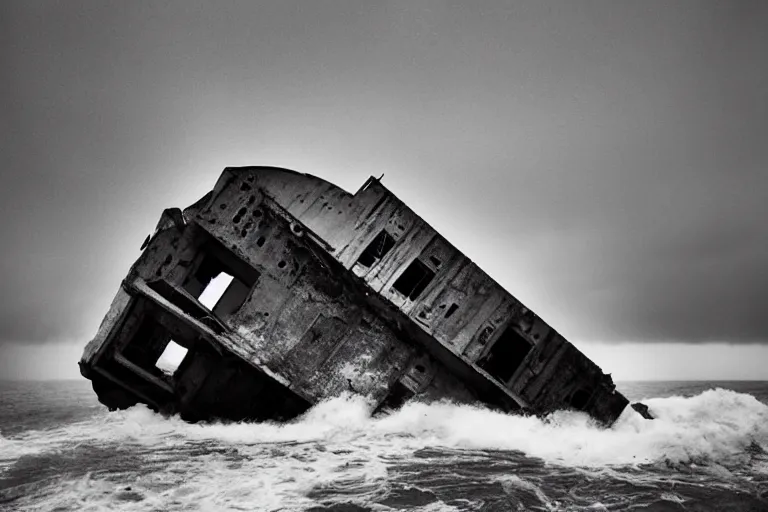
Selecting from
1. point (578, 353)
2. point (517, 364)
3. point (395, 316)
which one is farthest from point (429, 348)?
point (578, 353)

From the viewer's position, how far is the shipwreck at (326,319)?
982 centimetres

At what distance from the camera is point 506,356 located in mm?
11453

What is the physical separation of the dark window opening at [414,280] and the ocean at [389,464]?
2484 millimetres

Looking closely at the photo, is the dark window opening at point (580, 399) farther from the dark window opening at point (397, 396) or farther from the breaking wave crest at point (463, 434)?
the dark window opening at point (397, 396)

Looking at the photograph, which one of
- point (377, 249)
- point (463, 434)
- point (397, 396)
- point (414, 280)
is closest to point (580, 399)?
point (463, 434)

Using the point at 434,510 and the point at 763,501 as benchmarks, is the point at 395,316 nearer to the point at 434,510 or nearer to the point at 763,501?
the point at 434,510

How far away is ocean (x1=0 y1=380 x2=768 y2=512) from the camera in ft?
17.2

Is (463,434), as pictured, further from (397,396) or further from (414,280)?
(414,280)

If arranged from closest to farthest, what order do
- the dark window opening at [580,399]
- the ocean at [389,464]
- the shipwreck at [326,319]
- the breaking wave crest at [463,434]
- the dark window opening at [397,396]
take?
the ocean at [389,464] → the breaking wave crest at [463,434] → the shipwreck at [326,319] → the dark window opening at [397,396] → the dark window opening at [580,399]

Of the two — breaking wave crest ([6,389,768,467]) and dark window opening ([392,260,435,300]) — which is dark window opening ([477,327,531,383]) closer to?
breaking wave crest ([6,389,768,467])

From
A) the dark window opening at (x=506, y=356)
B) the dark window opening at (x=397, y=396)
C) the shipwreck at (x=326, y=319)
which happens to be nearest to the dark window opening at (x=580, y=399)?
the shipwreck at (x=326, y=319)

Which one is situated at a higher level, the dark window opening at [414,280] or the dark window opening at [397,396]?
the dark window opening at [414,280]

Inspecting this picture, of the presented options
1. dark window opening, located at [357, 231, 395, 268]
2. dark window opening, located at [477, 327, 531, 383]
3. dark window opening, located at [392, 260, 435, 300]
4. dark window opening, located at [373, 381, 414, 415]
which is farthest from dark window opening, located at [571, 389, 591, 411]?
dark window opening, located at [357, 231, 395, 268]

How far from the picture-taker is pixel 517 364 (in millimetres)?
11211
